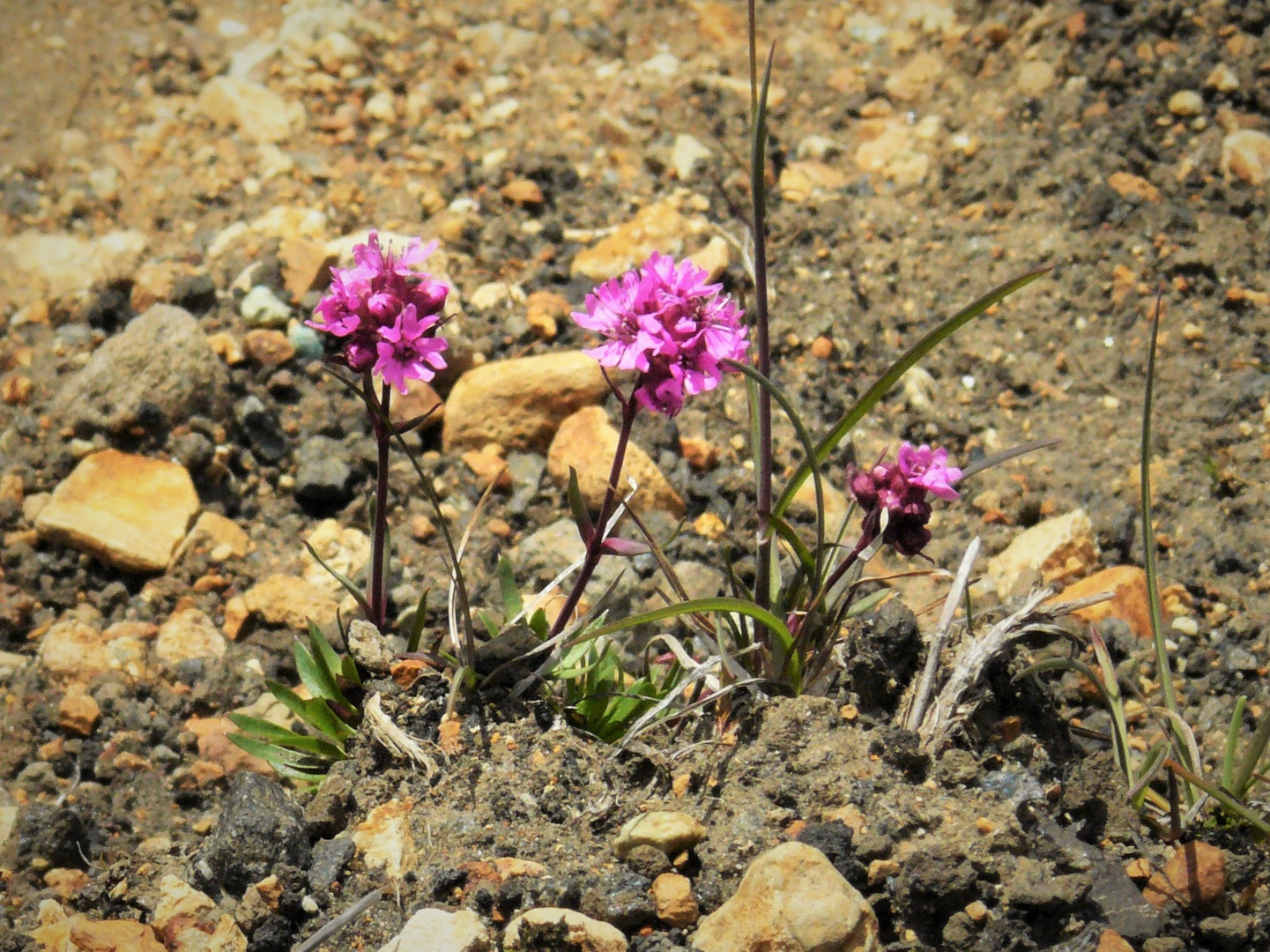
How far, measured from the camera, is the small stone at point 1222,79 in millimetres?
4453

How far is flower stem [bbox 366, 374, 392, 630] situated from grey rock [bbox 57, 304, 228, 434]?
1130mm

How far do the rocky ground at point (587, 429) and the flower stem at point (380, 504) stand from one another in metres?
0.22

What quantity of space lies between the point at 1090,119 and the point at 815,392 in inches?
73.4

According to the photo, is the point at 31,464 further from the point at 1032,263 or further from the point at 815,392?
the point at 1032,263

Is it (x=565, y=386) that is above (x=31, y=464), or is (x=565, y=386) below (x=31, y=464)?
above

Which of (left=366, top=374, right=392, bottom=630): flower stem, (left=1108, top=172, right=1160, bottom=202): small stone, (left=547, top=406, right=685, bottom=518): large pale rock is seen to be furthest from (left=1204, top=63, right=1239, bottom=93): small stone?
(left=366, top=374, right=392, bottom=630): flower stem

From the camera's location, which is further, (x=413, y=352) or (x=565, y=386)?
(x=565, y=386)

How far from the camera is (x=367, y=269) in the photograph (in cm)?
248

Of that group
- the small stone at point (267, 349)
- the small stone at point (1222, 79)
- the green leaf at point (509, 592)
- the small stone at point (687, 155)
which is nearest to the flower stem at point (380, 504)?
the green leaf at point (509, 592)

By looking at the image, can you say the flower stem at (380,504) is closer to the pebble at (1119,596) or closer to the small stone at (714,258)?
the small stone at (714,258)

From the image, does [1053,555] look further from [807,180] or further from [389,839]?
[389,839]

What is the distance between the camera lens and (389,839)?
2.52 m

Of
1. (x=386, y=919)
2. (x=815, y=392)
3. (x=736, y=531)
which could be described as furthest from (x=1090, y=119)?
(x=386, y=919)

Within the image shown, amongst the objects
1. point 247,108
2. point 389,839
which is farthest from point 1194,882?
point 247,108
